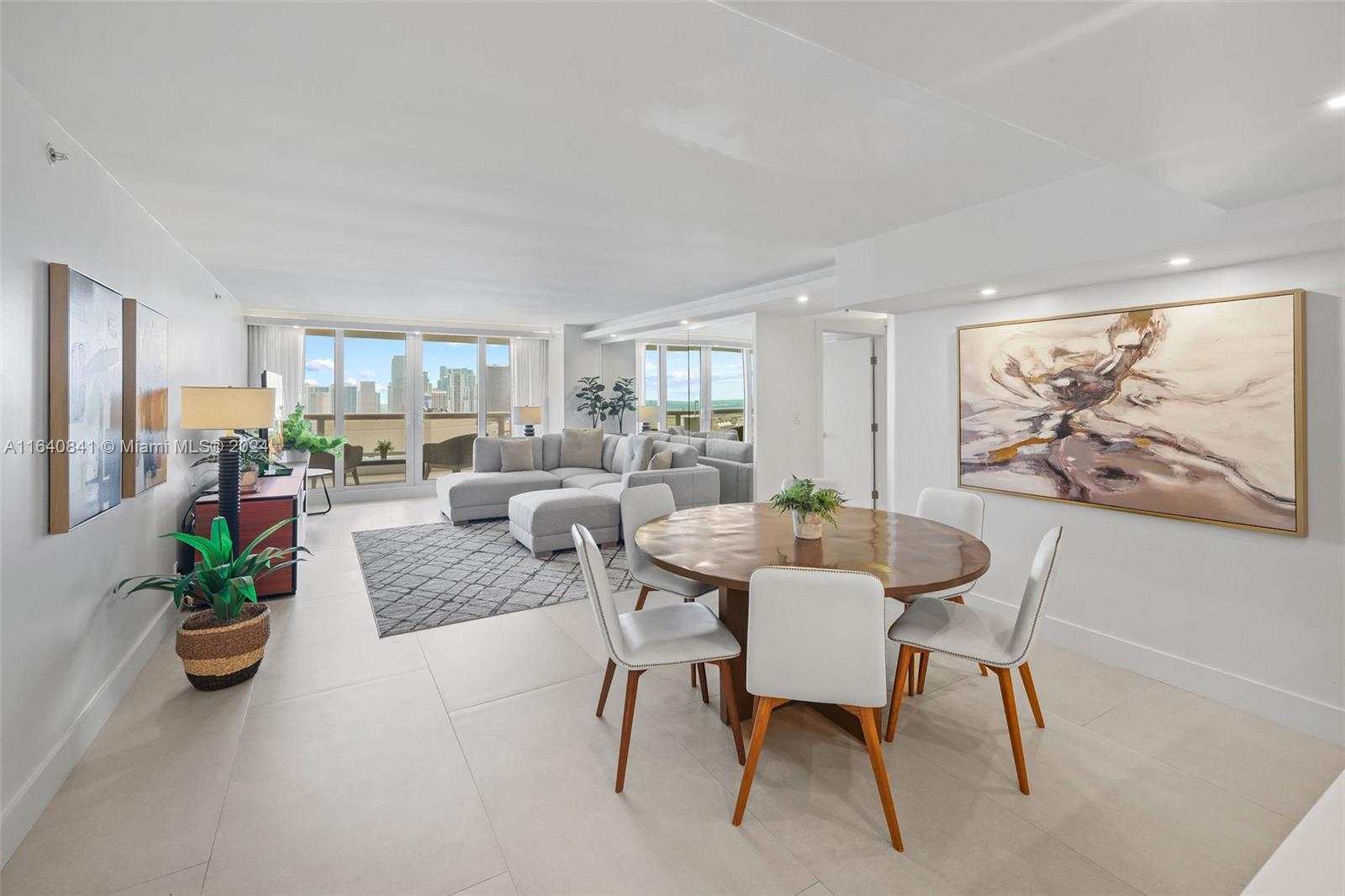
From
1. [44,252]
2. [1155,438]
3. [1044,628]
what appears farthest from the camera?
[1044,628]

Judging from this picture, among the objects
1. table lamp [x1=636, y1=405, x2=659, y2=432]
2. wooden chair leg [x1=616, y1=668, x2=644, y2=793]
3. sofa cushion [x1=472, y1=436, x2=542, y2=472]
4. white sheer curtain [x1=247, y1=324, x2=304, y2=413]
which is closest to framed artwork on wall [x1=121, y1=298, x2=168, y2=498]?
wooden chair leg [x1=616, y1=668, x2=644, y2=793]

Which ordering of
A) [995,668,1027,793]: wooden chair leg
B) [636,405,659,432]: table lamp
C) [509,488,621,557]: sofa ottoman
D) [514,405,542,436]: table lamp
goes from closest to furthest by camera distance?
[995,668,1027,793]: wooden chair leg, [509,488,621,557]: sofa ottoman, [514,405,542,436]: table lamp, [636,405,659,432]: table lamp

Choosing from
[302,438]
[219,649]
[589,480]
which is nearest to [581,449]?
[589,480]

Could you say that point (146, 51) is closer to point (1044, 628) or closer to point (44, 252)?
point (44, 252)

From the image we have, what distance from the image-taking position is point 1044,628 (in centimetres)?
347

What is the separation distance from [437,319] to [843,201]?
21.6 feet

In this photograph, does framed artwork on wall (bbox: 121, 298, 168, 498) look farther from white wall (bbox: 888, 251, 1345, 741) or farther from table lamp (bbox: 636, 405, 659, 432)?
table lamp (bbox: 636, 405, 659, 432)

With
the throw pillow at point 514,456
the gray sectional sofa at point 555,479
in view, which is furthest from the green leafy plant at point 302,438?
the throw pillow at point 514,456

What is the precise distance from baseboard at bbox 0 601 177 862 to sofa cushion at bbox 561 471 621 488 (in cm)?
401

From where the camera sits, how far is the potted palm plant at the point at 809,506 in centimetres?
262

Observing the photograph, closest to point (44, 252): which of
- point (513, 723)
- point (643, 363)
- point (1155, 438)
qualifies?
point (513, 723)

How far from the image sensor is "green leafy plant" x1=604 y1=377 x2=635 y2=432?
9.11m

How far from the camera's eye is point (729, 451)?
7.25 meters

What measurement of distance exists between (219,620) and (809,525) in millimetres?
2857
